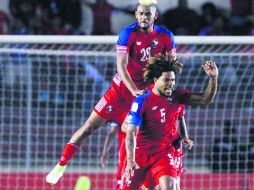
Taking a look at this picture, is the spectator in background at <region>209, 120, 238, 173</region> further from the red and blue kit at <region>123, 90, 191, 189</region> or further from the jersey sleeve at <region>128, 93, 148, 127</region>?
the jersey sleeve at <region>128, 93, 148, 127</region>

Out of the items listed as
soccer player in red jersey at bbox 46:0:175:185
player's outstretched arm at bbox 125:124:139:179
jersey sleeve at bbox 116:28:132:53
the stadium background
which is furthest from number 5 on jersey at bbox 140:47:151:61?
the stadium background

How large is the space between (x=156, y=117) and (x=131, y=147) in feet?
1.24

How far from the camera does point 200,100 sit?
845 centimetres

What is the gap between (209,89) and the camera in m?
8.37

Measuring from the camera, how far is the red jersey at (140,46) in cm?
907

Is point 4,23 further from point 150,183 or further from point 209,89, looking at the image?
point 209,89

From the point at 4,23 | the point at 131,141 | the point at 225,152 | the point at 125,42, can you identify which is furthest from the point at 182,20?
the point at 131,141

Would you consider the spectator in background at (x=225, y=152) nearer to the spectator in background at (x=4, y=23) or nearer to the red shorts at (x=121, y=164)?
the red shorts at (x=121, y=164)

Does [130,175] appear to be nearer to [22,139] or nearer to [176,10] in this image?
[22,139]

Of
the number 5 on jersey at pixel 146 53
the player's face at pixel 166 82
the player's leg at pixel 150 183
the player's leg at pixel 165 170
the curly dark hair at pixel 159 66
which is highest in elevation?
the number 5 on jersey at pixel 146 53

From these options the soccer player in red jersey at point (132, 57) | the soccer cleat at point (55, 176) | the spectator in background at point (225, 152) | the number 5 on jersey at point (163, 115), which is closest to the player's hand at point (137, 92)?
the soccer player in red jersey at point (132, 57)

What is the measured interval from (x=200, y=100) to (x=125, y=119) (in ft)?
3.55

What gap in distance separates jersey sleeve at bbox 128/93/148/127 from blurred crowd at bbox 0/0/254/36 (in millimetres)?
5321

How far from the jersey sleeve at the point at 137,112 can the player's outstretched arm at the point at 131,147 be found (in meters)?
0.04
